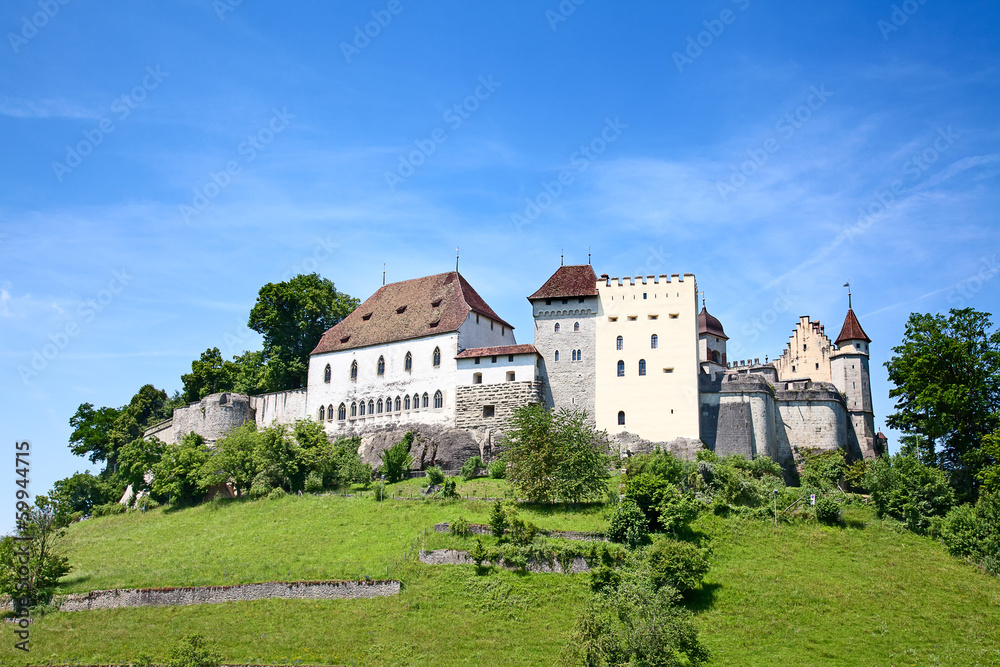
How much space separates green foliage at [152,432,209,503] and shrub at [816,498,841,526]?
114ft

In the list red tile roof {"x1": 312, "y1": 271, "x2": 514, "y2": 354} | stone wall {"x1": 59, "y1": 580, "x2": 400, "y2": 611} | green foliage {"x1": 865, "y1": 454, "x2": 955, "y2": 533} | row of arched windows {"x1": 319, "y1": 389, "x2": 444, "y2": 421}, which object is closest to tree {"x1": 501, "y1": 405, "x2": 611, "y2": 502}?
stone wall {"x1": 59, "y1": 580, "x2": 400, "y2": 611}

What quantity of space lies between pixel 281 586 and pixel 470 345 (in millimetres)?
27840

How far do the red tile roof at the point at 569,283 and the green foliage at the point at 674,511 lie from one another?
2072 centimetres

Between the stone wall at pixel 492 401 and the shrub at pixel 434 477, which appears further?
the stone wall at pixel 492 401

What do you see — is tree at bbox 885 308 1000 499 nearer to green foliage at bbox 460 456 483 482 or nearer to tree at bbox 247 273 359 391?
green foliage at bbox 460 456 483 482

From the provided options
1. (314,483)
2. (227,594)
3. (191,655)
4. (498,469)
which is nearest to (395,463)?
(314,483)

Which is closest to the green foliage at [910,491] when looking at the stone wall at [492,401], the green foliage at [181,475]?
the stone wall at [492,401]

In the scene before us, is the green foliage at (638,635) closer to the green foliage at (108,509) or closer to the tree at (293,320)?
the green foliage at (108,509)

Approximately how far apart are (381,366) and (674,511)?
1144 inches

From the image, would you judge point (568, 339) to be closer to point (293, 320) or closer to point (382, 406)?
point (382, 406)

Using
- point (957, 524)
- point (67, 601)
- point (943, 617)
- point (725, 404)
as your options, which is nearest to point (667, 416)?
point (725, 404)

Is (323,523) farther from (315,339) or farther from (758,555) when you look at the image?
(315,339)

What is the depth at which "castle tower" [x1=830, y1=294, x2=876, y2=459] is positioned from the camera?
6612 cm

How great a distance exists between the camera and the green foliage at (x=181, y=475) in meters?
61.0
